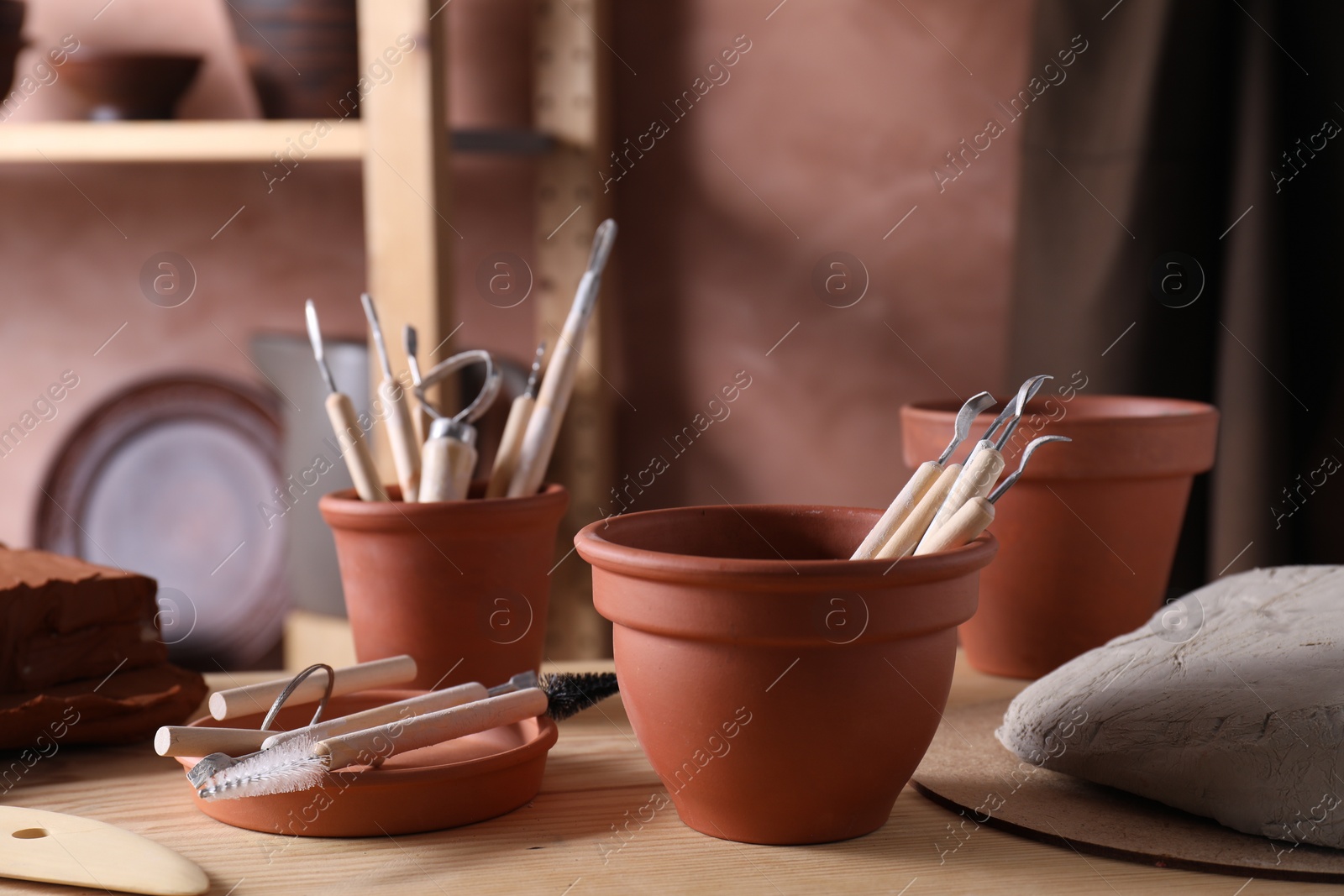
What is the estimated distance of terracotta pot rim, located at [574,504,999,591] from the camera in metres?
0.46

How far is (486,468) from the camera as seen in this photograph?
1259mm

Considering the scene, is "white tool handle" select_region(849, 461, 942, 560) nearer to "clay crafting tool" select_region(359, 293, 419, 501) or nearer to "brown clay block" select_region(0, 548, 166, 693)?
"clay crafting tool" select_region(359, 293, 419, 501)

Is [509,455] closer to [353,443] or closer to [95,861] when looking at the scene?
[353,443]

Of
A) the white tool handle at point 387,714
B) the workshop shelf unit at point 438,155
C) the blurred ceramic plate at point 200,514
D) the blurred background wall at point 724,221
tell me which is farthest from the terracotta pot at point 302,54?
the white tool handle at point 387,714

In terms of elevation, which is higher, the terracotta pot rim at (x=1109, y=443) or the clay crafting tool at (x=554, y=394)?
the clay crafting tool at (x=554, y=394)

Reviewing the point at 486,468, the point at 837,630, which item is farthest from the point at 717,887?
the point at 486,468

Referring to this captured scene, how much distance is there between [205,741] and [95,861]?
61 mm

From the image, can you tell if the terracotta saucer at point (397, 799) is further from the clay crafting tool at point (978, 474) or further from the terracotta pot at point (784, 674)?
the clay crafting tool at point (978, 474)

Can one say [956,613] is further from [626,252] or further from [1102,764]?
[626,252]

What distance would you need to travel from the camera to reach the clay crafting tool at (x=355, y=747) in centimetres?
50

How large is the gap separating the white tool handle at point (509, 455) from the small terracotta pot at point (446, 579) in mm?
36

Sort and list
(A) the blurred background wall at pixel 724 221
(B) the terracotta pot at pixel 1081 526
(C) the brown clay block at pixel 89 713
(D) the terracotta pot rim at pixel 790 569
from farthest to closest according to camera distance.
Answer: (A) the blurred background wall at pixel 724 221 < (B) the terracotta pot at pixel 1081 526 < (C) the brown clay block at pixel 89 713 < (D) the terracotta pot rim at pixel 790 569

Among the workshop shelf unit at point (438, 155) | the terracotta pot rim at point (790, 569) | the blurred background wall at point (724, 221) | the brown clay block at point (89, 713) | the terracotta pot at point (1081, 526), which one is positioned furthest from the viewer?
the blurred background wall at point (724, 221)

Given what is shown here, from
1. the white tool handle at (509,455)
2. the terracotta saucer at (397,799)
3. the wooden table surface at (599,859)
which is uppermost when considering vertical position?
the white tool handle at (509,455)
